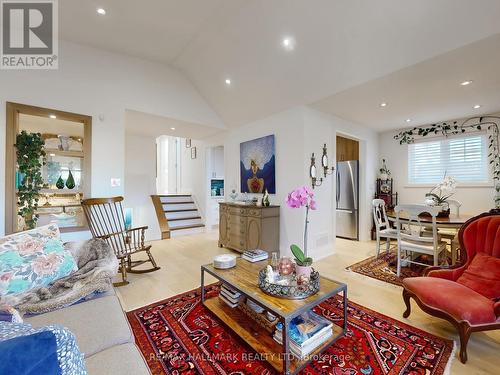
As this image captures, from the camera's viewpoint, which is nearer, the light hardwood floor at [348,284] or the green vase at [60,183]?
the light hardwood floor at [348,284]

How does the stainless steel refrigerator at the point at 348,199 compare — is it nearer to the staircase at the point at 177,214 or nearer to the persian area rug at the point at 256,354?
the persian area rug at the point at 256,354

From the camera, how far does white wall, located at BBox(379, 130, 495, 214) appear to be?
4094mm

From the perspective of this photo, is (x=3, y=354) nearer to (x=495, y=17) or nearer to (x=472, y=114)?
(x=495, y=17)

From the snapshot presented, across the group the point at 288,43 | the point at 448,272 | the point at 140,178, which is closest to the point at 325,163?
the point at 288,43

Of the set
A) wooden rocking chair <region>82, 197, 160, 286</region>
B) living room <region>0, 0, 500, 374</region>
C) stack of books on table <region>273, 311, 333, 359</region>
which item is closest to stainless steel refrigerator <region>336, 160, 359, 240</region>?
living room <region>0, 0, 500, 374</region>

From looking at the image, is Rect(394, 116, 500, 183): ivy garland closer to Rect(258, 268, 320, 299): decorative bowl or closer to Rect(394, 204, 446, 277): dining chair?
Rect(394, 204, 446, 277): dining chair

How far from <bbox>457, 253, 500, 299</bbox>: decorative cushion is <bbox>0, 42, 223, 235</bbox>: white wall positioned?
14.2 ft

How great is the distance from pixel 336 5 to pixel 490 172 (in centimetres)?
401

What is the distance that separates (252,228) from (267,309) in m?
2.28

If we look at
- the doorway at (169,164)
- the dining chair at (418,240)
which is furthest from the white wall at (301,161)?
the doorway at (169,164)

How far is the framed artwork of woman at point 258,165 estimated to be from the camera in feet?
13.2

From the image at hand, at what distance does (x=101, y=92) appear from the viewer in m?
3.42

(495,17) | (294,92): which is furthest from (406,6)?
(294,92)

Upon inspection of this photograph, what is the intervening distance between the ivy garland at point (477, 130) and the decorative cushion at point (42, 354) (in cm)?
566
